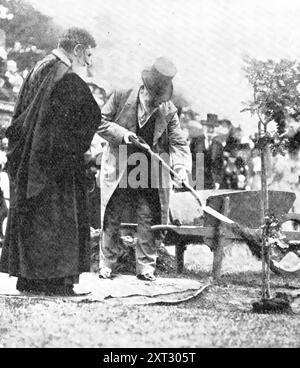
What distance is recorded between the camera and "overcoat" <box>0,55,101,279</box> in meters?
5.16

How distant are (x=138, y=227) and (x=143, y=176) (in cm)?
43

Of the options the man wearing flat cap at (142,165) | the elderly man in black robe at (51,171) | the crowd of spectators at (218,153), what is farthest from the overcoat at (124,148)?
the crowd of spectators at (218,153)

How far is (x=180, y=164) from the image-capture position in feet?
20.2

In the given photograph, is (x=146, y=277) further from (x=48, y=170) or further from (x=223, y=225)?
(x=48, y=170)

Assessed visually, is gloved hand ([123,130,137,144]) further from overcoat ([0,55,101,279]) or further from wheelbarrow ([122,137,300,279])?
overcoat ([0,55,101,279])

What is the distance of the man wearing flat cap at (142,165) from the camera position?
6.13m

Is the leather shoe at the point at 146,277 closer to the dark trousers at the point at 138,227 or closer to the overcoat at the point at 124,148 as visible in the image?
the dark trousers at the point at 138,227

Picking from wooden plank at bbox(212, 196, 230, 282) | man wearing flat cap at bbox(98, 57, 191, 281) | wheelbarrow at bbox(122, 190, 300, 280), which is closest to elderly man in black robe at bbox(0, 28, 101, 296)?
man wearing flat cap at bbox(98, 57, 191, 281)

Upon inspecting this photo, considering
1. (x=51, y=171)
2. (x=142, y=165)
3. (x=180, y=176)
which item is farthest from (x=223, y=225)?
(x=51, y=171)

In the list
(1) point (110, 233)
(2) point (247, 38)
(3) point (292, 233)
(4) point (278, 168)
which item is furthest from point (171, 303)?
(4) point (278, 168)

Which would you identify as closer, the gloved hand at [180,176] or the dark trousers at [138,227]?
the gloved hand at [180,176]

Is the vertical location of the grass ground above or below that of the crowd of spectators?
below
